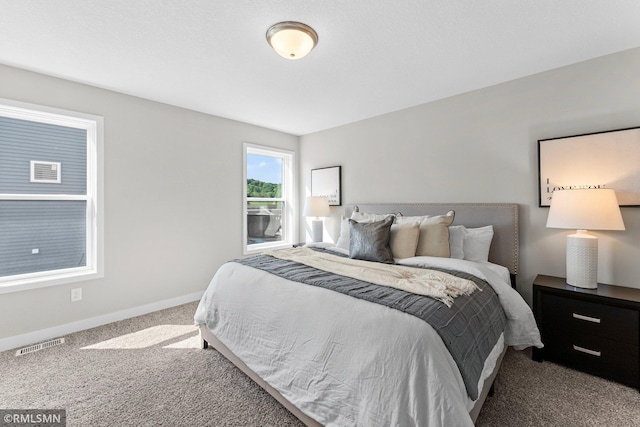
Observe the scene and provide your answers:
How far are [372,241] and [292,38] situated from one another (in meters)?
1.77

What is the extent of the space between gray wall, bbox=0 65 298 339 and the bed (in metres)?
1.37

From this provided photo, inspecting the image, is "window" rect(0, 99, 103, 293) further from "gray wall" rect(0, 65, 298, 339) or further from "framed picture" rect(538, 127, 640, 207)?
"framed picture" rect(538, 127, 640, 207)

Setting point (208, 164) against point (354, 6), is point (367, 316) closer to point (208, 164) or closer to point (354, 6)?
point (354, 6)

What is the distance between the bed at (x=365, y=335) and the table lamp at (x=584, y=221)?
467mm

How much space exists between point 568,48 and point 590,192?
1.16 meters

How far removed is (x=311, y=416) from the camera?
1.43 m

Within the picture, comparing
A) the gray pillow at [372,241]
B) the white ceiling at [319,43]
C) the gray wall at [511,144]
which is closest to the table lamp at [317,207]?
the gray wall at [511,144]

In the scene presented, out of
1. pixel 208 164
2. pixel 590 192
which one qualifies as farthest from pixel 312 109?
pixel 590 192

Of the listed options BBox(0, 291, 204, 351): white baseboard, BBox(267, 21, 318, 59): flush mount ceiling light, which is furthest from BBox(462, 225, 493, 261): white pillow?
BBox(0, 291, 204, 351): white baseboard

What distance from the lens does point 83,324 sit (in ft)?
9.23

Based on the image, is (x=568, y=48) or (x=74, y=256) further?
(x=74, y=256)

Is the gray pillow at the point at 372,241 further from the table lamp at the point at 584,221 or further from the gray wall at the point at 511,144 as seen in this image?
the table lamp at the point at 584,221

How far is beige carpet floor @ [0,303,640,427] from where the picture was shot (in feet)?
5.44

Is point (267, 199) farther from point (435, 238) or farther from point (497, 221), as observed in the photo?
point (497, 221)
